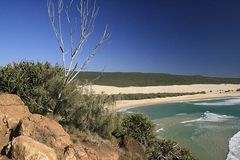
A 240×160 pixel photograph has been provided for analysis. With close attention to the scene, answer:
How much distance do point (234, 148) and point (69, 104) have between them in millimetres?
11177

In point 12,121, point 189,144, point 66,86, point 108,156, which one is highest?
point 66,86

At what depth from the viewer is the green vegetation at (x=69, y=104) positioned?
1134cm

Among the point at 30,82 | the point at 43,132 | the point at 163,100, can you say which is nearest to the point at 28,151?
the point at 43,132

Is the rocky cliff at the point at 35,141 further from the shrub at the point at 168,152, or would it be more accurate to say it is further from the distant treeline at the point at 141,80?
the distant treeline at the point at 141,80

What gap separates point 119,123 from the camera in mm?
12188

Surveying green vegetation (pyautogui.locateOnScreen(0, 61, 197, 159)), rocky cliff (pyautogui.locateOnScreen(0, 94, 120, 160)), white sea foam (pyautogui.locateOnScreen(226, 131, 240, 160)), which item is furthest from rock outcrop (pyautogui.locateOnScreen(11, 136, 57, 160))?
white sea foam (pyautogui.locateOnScreen(226, 131, 240, 160))

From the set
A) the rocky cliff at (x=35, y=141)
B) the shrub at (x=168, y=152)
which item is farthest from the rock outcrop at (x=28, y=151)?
the shrub at (x=168, y=152)

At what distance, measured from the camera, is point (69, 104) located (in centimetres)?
1193

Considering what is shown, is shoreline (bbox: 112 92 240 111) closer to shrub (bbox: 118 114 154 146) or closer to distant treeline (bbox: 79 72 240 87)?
distant treeline (bbox: 79 72 240 87)

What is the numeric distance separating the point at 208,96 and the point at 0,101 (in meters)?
57.0

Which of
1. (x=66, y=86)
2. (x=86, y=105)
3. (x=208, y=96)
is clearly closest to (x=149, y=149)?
(x=86, y=105)

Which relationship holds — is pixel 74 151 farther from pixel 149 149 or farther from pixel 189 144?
pixel 189 144

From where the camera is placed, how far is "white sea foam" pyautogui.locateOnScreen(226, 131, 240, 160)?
16781 millimetres

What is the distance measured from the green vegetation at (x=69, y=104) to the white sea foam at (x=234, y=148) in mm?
5709
